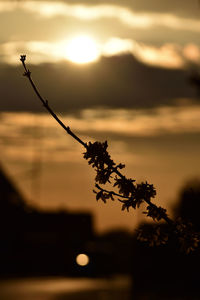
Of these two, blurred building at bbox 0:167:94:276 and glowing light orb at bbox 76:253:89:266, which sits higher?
blurred building at bbox 0:167:94:276

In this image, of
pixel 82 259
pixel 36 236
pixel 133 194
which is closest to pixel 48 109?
pixel 133 194

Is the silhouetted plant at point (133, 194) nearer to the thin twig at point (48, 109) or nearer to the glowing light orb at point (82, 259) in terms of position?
the thin twig at point (48, 109)

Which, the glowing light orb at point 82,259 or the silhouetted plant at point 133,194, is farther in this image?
the glowing light orb at point 82,259

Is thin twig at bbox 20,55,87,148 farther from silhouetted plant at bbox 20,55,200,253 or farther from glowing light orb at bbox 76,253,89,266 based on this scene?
glowing light orb at bbox 76,253,89,266

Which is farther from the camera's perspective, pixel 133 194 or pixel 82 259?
pixel 82 259

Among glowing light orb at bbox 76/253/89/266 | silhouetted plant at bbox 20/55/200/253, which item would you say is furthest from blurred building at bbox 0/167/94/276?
silhouetted plant at bbox 20/55/200/253

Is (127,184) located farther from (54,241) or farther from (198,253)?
(54,241)

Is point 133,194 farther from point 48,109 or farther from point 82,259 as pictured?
point 82,259

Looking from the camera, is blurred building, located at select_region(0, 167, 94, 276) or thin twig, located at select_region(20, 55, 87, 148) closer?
thin twig, located at select_region(20, 55, 87, 148)

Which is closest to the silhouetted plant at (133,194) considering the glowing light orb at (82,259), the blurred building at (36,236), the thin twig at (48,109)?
the thin twig at (48,109)

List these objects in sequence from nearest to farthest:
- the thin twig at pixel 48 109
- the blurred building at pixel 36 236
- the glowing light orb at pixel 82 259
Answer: the thin twig at pixel 48 109, the glowing light orb at pixel 82 259, the blurred building at pixel 36 236

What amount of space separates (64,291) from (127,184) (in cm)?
2878

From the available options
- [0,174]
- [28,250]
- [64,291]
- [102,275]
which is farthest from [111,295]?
[0,174]

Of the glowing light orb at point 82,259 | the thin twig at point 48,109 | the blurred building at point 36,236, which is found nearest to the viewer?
the thin twig at point 48,109
